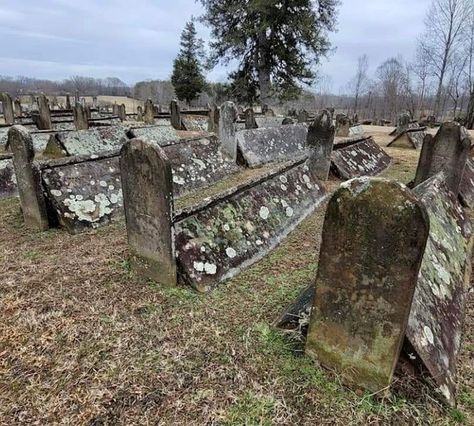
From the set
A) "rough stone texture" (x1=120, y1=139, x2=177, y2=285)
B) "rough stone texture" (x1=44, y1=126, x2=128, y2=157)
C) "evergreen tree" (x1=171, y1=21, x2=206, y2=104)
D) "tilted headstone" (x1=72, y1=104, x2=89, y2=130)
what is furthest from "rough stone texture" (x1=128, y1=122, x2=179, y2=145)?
"evergreen tree" (x1=171, y1=21, x2=206, y2=104)

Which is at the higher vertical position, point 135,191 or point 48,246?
point 135,191

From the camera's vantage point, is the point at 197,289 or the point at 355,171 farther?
the point at 355,171

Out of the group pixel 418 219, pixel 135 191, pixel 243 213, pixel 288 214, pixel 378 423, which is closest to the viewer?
pixel 418 219

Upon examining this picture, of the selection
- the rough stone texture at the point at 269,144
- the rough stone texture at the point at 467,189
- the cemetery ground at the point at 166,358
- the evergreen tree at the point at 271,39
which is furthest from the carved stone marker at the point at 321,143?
the evergreen tree at the point at 271,39

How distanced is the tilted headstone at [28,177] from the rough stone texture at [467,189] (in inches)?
275

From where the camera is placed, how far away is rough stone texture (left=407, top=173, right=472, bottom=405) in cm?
221

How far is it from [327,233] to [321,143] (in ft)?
18.1

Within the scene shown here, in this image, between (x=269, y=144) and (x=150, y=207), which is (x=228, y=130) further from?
(x=150, y=207)

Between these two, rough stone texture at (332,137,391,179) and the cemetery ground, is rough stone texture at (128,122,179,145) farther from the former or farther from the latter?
the cemetery ground

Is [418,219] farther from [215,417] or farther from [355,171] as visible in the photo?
[355,171]

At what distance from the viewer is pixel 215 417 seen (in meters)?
2.07

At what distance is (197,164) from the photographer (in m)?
7.18

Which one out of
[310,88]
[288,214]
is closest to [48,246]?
[288,214]

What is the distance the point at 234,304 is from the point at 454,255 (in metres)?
2.27
